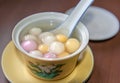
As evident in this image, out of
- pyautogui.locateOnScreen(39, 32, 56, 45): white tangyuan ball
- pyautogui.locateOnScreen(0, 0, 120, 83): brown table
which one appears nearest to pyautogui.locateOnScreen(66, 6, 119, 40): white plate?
pyautogui.locateOnScreen(0, 0, 120, 83): brown table

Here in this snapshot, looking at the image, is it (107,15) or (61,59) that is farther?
(107,15)

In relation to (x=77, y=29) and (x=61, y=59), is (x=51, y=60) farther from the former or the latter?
(x=77, y=29)

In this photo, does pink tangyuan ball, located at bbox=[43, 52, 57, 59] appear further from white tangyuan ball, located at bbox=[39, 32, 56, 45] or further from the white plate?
the white plate

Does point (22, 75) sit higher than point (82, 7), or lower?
lower

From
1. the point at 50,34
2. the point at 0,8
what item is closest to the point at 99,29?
the point at 50,34

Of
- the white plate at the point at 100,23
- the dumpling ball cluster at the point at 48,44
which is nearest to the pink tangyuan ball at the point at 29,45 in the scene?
the dumpling ball cluster at the point at 48,44

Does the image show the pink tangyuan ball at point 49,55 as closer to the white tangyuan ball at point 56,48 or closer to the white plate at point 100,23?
the white tangyuan ball at point 56,48
